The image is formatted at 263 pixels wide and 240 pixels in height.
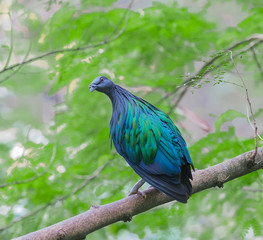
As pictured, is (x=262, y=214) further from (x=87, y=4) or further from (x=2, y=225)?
(x=87, y=4)

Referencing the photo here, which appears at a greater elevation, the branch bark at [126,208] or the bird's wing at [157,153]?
the bird's wing at [157,153]

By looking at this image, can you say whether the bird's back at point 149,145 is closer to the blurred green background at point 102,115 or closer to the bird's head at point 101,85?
the bird's head at point 101,85

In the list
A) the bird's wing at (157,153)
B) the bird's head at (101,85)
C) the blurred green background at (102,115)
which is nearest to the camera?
the bird's head at (101,85)

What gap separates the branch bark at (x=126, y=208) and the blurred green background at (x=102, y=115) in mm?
604

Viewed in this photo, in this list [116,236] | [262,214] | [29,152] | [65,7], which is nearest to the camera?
[262,214]

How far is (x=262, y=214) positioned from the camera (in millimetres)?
3334

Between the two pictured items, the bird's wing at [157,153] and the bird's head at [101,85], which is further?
the bird's wing at [157,153]

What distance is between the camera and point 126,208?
2.54 meters

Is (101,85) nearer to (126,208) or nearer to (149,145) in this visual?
(149,145)

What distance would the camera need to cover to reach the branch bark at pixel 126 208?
93.5 inches

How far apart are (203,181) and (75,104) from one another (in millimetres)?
1636

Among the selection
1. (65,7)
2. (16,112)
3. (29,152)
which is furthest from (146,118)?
(16,112)

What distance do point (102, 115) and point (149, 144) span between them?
1.49 metres

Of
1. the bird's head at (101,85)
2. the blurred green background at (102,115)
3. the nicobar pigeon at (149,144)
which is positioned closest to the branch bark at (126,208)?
the nicobar pigeon at (149,144)
